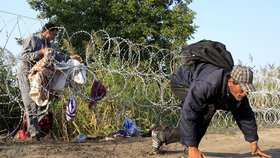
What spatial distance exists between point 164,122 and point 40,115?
3.37m

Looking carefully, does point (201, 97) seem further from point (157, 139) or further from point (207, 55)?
point (157, 139)

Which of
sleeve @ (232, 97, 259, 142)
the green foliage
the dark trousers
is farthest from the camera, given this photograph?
the green foliage

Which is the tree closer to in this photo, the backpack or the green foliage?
the green foliage

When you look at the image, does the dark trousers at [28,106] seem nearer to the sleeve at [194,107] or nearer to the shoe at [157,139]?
the shoe at [157,139]

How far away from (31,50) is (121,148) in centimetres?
195

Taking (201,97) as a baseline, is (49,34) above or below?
above

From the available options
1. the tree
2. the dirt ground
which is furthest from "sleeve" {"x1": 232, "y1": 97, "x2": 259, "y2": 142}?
the tree

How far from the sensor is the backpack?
466 centimetres

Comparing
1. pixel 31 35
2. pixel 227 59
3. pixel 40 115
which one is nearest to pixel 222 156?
pixel 227 59

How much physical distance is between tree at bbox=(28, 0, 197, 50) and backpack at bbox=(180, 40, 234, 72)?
1854 cm

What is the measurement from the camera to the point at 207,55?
4.71 meters

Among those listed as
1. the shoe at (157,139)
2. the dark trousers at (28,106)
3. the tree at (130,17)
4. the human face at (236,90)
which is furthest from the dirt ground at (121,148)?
the tree at (130,17)

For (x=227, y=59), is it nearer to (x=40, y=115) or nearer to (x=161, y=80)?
(x=40, y=115)

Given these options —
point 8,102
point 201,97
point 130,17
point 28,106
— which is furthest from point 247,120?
point 130,17
